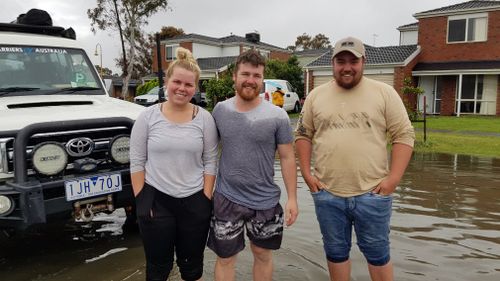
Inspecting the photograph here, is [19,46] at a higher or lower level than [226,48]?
lower

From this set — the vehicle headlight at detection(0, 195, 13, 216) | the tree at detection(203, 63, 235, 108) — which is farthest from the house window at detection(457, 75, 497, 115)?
the vehicle headlight at detection(0, 195, 13, 216)

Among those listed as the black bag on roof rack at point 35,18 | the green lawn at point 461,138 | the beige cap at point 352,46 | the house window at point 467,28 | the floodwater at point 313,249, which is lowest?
the floodwater at point 313,249

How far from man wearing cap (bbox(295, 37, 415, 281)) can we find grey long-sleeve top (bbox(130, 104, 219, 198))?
85 centimetres

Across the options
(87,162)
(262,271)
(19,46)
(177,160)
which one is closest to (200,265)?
(262,271)

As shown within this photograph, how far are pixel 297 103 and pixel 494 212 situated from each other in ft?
65.4

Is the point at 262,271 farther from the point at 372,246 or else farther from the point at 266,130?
the point at 266,130

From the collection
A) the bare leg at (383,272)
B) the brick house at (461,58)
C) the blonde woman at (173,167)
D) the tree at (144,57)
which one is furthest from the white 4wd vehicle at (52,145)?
the tree at (144,57)

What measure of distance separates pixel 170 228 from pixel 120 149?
1524 mm

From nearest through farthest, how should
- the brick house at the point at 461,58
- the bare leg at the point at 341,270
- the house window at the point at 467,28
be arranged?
the bare leg at the point at 341,270 → the brick house at the point at 461,58 → the house window at the point at 467,28

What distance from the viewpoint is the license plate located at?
395 cm

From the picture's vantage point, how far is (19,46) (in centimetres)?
532

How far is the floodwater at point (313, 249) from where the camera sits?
4156 mm

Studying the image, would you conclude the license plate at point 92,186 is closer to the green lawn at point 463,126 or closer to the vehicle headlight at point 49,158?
the vehicle headlight at point 49,158

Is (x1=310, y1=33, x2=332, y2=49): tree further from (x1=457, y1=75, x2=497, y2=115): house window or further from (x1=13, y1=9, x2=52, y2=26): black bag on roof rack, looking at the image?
(x1=13, y1=9, x2=52, y2=26): black bag on roof rack
